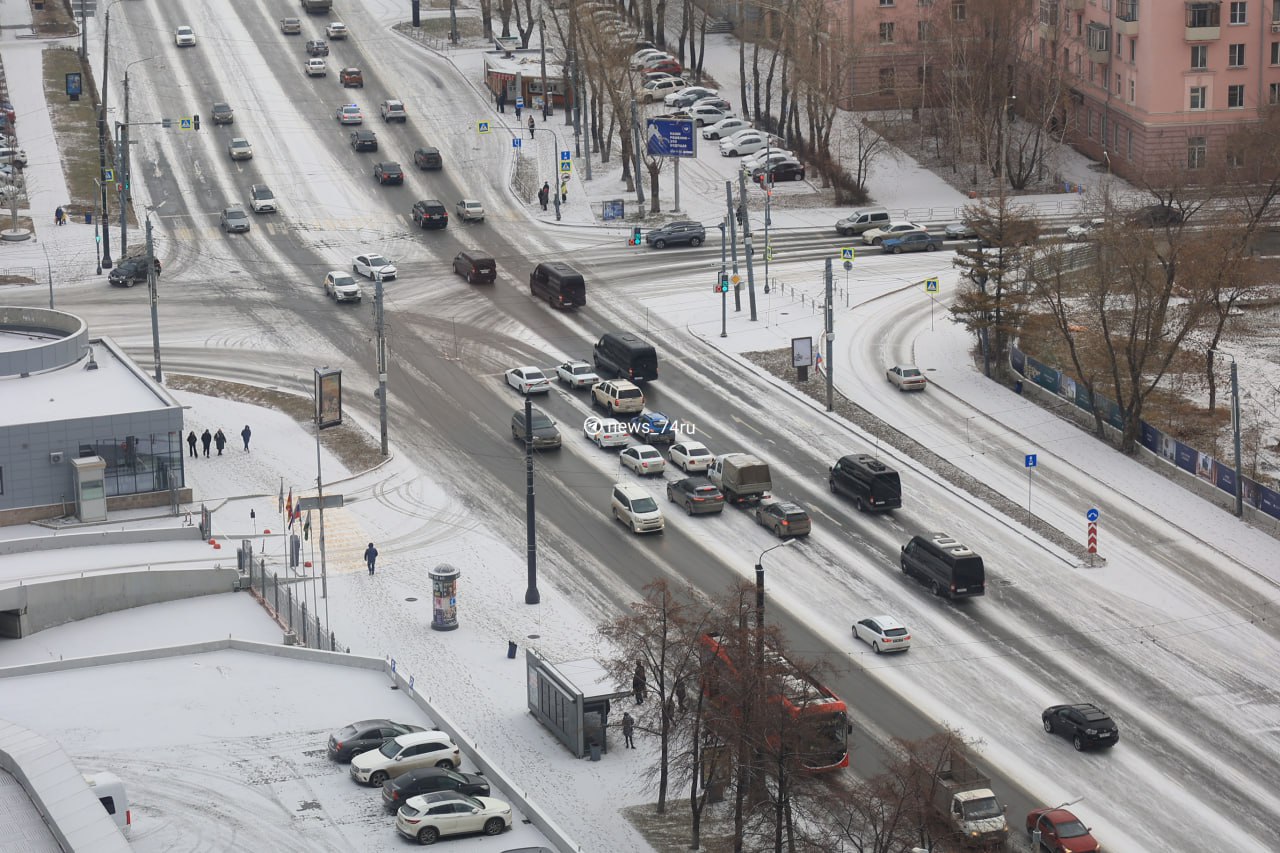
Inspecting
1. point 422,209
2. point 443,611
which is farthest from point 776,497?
point 422,209

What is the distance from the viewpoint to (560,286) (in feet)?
308

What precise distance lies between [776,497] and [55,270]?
46.6 m

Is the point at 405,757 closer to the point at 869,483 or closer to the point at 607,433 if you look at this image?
the point at 869,483

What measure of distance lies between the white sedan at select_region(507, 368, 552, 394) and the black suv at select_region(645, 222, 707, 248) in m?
24.3

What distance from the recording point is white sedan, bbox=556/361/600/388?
83.2 m

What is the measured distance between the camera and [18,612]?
62438 mm

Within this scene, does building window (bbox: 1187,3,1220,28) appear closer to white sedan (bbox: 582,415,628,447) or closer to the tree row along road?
the tree row along road

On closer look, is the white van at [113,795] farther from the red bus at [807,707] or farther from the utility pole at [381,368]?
the utility pole at [381,368]

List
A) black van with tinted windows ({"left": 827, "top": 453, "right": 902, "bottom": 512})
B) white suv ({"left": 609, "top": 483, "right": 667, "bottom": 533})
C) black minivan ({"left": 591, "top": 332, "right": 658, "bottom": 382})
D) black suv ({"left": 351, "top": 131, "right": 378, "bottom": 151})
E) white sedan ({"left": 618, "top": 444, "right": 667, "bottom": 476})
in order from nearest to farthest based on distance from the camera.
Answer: white suv ({"left": 609, "top": 483, "right": 667, "bottom": 533}) < black van with tinted windows ({"left": 827, "top": 453, "right": 902, "bottom": 512}) < white sedan ({"left": 618, "top": 444, "right": 667, "bottom": 476}) < black minivan ({"left": 591, "top": 332, "right": 658, "bottom": 382}) < black suv ({"left": 351, "top": 131, "right": 378, "bottom": 151})

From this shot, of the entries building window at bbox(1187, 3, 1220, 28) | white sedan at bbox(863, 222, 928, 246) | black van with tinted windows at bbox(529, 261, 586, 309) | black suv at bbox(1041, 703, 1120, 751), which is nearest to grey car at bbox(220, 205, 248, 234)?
black van with tinted windows at bbox(529, 261, 586, 309)

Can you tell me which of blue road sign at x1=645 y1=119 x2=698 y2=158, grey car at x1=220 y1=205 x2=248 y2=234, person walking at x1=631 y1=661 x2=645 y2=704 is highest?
blue road sign at x1=645 y1=119 x2=698 y2=158

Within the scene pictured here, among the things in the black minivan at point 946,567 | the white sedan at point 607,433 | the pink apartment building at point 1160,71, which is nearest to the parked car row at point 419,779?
the black minivan at point 946,567

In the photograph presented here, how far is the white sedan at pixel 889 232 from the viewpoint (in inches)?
4156

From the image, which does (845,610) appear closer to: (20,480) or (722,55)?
(20,480)
